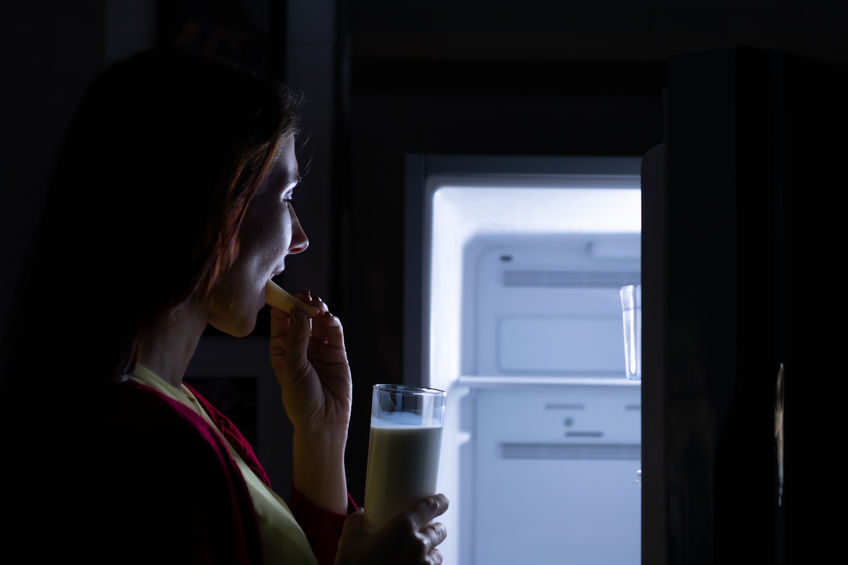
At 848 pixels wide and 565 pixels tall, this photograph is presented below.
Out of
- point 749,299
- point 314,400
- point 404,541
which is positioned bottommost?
point 404,541

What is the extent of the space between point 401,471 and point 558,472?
4.08 feet

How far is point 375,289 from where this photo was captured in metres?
1.68

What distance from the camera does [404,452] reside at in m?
0.69

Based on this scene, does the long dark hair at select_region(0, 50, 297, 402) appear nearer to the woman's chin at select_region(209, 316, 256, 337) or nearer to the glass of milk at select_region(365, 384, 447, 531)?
the woman's chin at select_region(209, 316, 256, 337)

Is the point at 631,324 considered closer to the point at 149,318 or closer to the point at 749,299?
the point at 749,299

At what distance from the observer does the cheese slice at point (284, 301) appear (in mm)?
813

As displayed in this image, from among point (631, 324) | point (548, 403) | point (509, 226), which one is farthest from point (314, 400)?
point (548, 403)

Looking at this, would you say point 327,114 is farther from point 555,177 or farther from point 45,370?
point 45,370

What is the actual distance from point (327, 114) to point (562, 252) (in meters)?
0.77

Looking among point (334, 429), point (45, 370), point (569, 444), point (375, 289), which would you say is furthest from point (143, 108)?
point (569, 444)

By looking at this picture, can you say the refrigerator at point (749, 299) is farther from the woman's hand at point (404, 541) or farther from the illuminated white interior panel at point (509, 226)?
the illuminated white interior panel at point (509, 226)

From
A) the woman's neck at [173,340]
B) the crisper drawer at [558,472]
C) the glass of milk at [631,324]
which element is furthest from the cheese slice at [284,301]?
the crisper drawer at [558,472]

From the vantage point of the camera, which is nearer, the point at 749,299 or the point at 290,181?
the point at 749,299

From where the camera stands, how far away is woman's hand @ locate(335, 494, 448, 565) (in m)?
0.62
